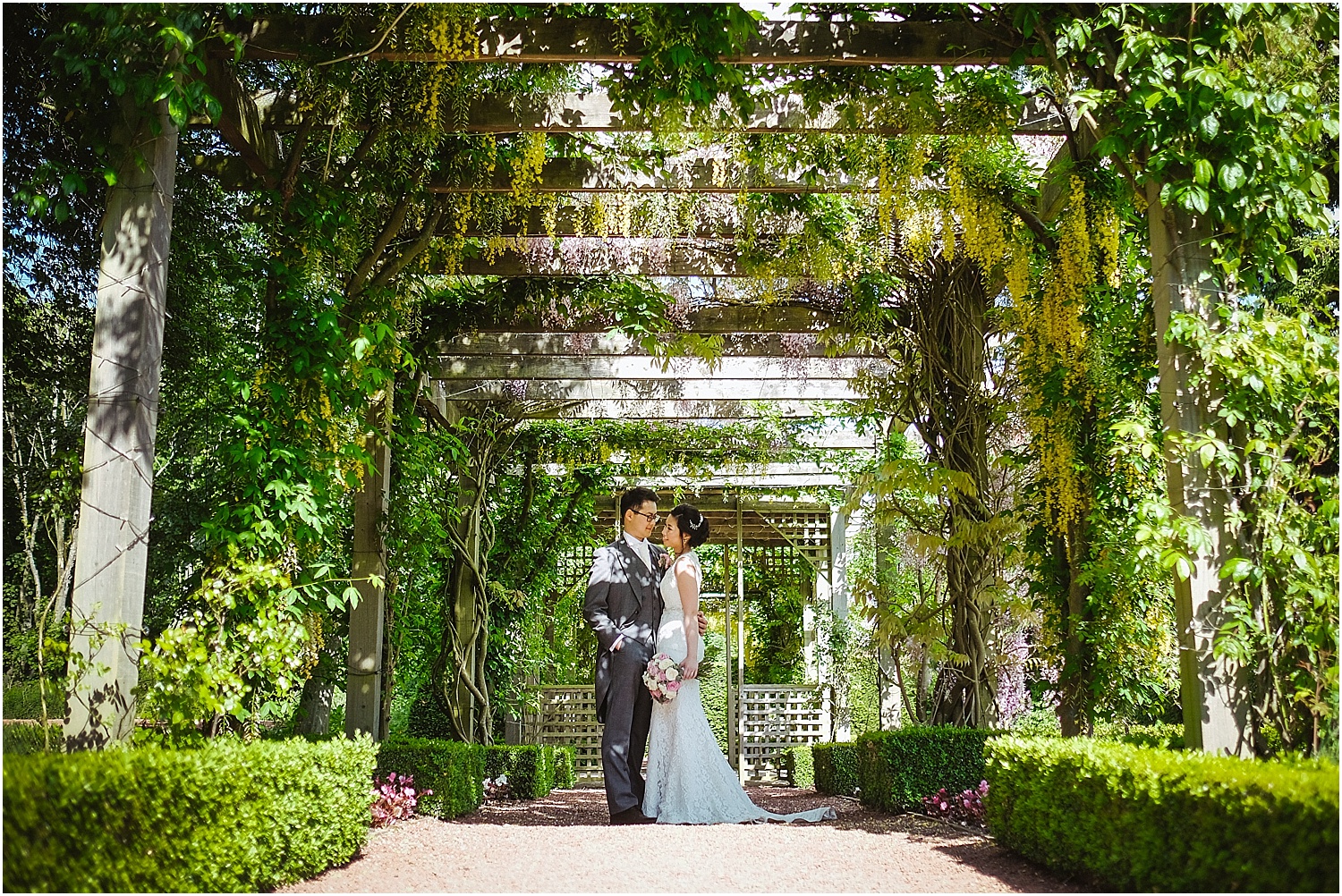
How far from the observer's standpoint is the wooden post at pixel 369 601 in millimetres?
5684

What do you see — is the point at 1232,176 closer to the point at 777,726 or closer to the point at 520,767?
the point at 520,767

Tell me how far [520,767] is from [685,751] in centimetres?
267


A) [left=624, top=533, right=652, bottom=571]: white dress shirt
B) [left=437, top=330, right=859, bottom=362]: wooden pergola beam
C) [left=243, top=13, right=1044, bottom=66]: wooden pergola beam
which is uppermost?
[left=243, top=13, right=1044, bottom=66]: wooden pergola beam

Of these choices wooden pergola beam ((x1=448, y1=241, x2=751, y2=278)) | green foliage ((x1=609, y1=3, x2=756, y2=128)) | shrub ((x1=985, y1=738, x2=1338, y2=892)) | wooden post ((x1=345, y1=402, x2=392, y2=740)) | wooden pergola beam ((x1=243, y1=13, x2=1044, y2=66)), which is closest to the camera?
shrub ((x1=985, y1=738, x2=1338, y2=892))

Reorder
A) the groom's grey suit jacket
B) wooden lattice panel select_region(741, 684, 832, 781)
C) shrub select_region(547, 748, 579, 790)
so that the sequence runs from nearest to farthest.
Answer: the groom's grey suit jacket → shrub select_region(547, 748, 579, 790) → wooden lattice panel select_region(741, 684, 832, 781)

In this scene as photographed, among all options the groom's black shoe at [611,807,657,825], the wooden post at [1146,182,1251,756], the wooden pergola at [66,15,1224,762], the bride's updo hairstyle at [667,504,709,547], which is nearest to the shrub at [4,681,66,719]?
the wooden pergola at [66,15,1224,762]

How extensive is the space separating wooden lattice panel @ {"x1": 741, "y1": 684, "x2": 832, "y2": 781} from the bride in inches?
196

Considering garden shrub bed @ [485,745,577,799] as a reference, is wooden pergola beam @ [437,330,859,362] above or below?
above

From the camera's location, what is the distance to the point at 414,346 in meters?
6.75

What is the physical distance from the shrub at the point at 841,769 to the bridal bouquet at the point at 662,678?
1864 mm

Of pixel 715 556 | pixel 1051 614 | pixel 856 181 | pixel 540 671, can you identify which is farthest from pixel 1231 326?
pixel 715 556

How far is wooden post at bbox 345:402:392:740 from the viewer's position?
5.68 meters

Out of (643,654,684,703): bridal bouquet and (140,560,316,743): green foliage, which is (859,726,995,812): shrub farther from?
(140,560,316,743): green foliage

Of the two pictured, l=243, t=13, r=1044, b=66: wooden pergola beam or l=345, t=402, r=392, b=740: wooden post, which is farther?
l=345, t=402, r=392, b=740: wooden post
